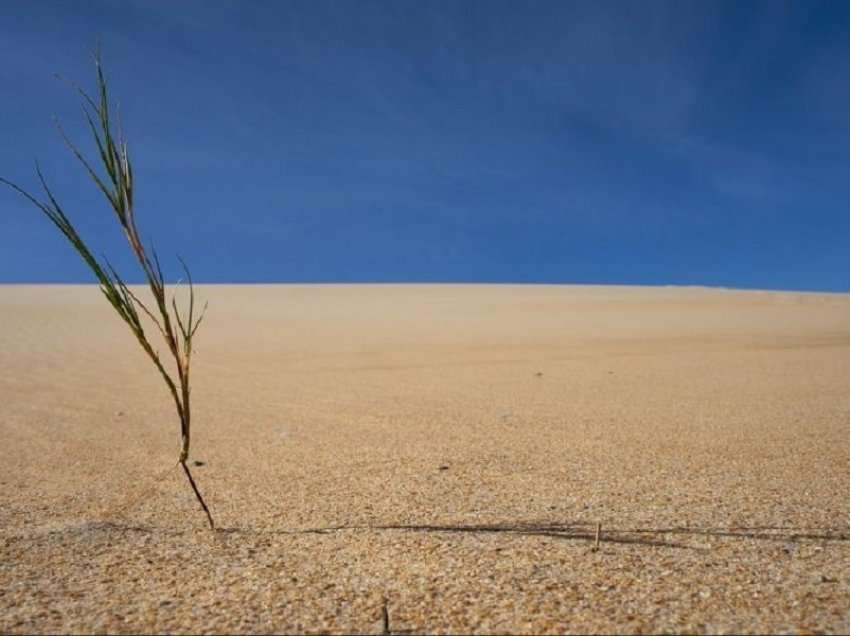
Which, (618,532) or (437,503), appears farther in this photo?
(437,503)

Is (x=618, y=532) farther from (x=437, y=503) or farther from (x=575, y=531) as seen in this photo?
(x=437, y=503)

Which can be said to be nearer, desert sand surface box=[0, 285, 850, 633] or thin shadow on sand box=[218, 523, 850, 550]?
desert sand surface box=[0, 285, 850, 633]

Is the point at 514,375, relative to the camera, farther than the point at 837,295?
No

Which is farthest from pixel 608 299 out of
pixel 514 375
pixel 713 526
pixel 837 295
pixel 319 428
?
pixel 713 526

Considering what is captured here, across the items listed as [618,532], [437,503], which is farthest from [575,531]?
[437,503]

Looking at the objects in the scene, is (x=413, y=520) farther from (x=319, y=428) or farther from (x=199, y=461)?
(x=319, y=428)

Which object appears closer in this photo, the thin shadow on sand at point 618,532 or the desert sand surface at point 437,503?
the desert sand surface at point 437,503

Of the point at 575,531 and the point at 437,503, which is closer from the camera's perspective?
the point at 575,531

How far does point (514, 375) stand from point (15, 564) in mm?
5223

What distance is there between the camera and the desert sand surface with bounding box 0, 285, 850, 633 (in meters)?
1.25

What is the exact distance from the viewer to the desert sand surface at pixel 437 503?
1253 millimetres

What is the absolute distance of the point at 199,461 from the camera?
2932 millimetres

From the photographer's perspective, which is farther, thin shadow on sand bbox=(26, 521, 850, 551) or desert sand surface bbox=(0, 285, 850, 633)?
thin shadow on sand bbox=(26, 521, 850, 551)

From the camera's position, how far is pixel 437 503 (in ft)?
6.77
